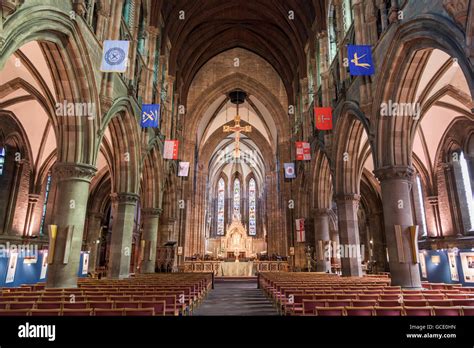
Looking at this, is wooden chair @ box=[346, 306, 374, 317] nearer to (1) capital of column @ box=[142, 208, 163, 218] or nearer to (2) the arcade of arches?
(2) the arcade of arches

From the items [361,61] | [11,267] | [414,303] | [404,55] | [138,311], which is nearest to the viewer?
[138,311]

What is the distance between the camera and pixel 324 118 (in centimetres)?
1583

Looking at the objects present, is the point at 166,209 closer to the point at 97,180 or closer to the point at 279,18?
the point at 97,180

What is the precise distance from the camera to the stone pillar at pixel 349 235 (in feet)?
48.8

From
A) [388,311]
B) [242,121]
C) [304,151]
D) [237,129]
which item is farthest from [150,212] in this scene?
[242,121]

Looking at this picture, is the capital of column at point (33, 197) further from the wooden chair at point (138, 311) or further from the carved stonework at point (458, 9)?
the carved stonework at point (458, 9)

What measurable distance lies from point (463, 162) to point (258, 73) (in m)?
19.9

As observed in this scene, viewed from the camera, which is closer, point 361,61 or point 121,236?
point 361,61

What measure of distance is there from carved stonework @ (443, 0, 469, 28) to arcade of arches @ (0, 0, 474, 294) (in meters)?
0.05

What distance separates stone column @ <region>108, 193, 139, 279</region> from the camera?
46.3 ft

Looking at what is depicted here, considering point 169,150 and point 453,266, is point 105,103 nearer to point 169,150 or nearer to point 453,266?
point 169,150

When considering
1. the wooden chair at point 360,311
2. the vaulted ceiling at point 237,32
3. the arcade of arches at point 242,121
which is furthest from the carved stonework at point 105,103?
the vaulted ceiling at point 237,32

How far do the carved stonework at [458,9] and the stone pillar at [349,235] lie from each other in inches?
378

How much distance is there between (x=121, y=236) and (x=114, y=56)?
26.0ft
